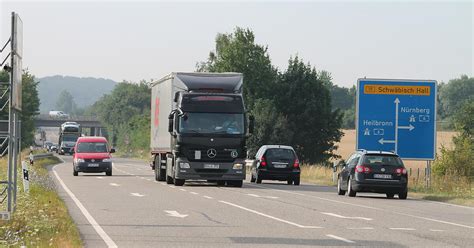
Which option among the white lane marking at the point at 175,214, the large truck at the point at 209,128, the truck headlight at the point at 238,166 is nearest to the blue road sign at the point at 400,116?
the truck headlight at the point at 238,166

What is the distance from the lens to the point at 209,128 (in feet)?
117

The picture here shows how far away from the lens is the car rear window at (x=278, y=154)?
42.1 meters

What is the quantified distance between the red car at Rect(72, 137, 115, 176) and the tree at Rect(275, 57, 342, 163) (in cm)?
4214

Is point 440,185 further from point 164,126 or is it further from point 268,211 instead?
point 268,211

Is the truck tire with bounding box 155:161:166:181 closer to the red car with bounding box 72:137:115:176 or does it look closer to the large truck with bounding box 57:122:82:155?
the red car with bounding box 72:137:115:176

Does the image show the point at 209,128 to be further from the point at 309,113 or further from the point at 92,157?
the point at 309,113

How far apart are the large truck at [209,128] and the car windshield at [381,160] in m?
4.61

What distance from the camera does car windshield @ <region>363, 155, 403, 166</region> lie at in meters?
32.3

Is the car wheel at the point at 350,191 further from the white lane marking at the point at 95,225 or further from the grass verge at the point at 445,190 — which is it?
the white lane marking at the point at 95,225

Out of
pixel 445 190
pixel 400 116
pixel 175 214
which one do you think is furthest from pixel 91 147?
pixel 175 214

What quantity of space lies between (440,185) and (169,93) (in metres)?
10.1

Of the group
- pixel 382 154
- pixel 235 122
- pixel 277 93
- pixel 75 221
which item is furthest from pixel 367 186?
pixel 277 93

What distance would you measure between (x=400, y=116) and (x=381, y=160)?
6.16 meters

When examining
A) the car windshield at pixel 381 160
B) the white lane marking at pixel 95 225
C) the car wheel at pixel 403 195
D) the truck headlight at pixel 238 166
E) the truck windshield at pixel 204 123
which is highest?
the truck windshield at pixel 204 123
